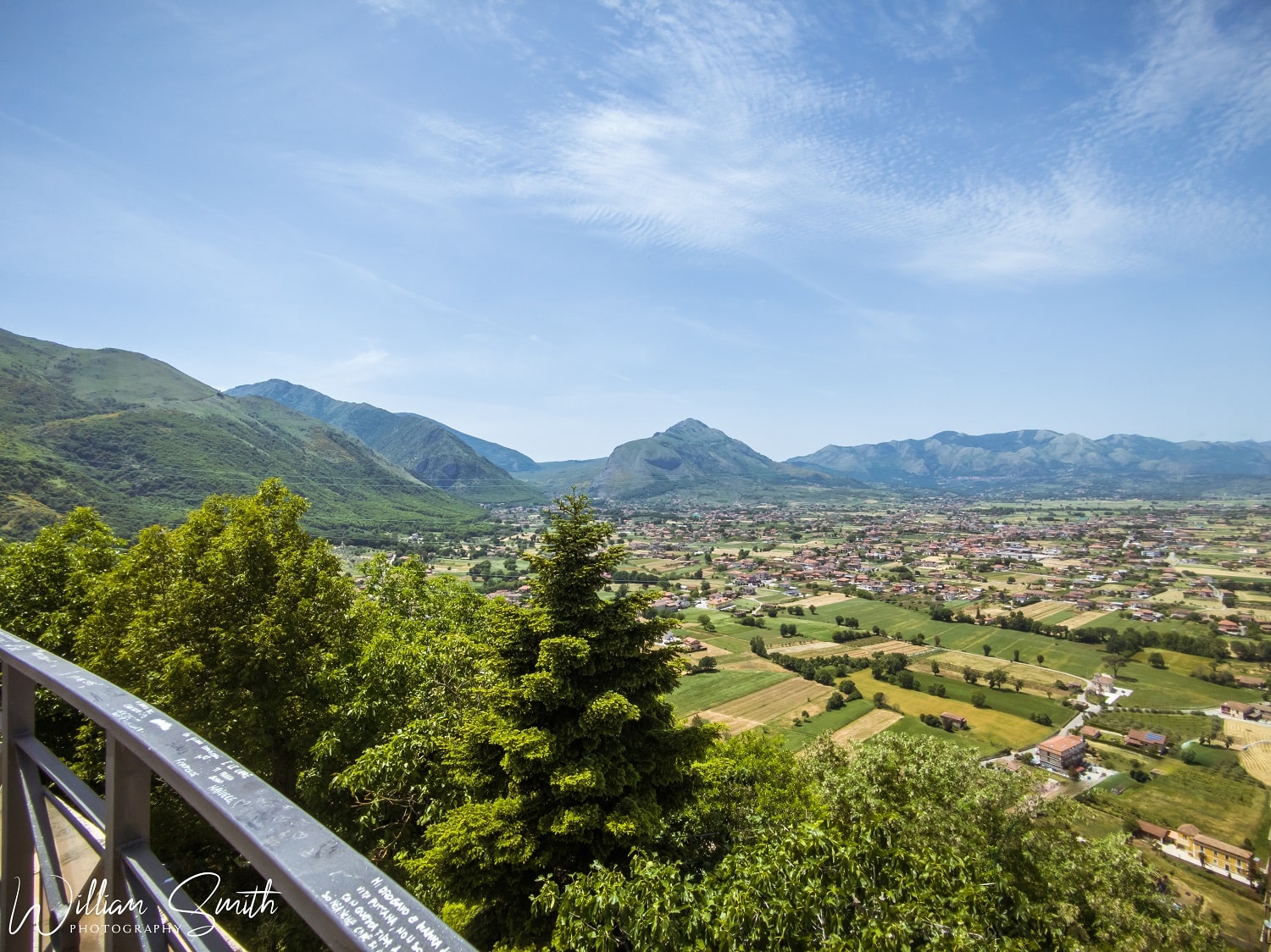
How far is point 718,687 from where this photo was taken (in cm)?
4462

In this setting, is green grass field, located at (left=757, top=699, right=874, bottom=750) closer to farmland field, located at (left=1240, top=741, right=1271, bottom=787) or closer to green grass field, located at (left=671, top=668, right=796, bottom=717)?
green grass field, located at (left=671, top=668, right=796, bottom=717)

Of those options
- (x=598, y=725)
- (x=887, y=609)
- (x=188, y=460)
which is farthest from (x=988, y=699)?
(x=188, y=460)

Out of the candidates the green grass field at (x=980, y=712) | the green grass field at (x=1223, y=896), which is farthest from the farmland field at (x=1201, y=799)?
the green grass field at (x=980, y=712)

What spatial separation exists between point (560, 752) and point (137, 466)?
550ft

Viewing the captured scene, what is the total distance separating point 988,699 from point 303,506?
156ft

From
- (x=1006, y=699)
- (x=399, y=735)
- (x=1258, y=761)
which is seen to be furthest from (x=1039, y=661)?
(x=399, y=735)

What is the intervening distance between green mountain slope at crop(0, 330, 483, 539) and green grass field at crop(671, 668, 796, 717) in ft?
283

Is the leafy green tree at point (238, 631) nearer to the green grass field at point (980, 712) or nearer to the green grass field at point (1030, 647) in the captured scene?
the green grass field at point (980, 712)

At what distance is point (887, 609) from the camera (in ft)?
245

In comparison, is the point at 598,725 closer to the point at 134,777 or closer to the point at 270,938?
the point at 270,938

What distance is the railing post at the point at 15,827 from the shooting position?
2.45 meters

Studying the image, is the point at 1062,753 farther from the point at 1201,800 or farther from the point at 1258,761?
the point at 1258,761

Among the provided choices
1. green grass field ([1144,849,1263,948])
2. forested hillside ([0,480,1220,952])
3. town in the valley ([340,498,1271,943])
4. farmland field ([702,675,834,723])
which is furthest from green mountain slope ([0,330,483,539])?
green grass field ([1144,849,1263,948])

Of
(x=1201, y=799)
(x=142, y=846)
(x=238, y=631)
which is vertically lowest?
(x=1201, y=799)
